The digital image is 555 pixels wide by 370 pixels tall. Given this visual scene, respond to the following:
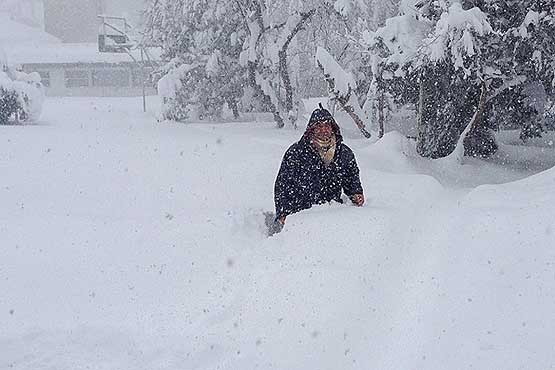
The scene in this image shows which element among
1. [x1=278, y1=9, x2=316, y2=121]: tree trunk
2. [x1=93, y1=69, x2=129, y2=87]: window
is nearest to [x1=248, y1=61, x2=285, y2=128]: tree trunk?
[x1=278, y1=9, x2=316, y2=121]: tree trunk

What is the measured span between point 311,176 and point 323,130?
50 centimetres

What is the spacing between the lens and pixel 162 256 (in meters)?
5.80

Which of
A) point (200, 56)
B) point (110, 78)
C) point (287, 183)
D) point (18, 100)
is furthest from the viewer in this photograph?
point (110, 78)

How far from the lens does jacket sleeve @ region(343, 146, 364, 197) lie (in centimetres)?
595

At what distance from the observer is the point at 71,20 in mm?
46250

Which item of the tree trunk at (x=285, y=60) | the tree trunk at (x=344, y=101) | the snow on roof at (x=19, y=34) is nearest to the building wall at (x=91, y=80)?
the snow on roof at (x=19, y=34)

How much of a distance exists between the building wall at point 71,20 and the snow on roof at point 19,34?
1.00 m

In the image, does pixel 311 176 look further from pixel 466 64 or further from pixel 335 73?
pixel 335 73

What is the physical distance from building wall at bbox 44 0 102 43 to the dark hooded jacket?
44591 millimetres

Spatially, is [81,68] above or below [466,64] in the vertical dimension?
below

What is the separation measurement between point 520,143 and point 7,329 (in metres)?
12.6

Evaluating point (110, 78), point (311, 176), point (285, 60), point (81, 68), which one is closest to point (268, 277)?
point (311, 176)

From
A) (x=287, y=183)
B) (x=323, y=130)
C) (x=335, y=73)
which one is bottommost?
(x=287, y=183)

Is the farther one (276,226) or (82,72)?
(82,72)
